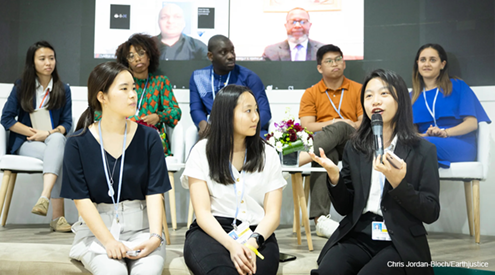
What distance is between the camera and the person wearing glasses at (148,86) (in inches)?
156

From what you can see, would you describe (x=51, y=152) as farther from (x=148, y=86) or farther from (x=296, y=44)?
(x=296, y=44)

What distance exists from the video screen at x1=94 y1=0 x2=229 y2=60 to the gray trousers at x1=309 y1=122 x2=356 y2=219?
6.06 feet

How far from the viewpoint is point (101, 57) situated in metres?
4.70

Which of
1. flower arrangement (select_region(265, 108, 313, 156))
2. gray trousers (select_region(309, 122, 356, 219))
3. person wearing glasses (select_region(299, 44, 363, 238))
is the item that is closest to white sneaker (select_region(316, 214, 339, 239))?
gray trousers (select_region(309, 122, 356, 219))

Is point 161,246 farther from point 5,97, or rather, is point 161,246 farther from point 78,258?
point 5,97

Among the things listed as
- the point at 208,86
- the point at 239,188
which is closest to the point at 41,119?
the point at 208,86

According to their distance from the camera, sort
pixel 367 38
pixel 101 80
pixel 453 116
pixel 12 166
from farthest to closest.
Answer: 1. pixel 367 38
2. pixel 453 116
3. pixel 12 166
4. pixel 101 80

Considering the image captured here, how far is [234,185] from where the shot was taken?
214cm

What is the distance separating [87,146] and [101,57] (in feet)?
9.33

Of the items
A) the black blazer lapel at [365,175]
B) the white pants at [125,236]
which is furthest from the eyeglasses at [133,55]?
the black blazer lapel at [365,175]

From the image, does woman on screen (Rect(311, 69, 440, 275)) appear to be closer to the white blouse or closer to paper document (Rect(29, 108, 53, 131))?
the white blouse

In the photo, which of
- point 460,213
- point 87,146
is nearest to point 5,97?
point 87,146

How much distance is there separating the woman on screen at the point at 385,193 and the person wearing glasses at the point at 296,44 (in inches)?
100.0

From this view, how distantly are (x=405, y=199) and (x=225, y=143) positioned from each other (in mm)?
887
